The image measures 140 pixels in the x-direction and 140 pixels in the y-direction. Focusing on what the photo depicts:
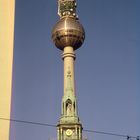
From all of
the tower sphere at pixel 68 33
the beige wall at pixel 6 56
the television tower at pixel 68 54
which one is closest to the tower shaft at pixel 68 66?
the television tower at pixel 68 54

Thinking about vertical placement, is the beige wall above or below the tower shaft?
below

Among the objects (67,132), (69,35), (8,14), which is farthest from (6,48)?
(69,35)

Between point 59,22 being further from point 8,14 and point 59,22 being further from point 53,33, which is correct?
point 8,14

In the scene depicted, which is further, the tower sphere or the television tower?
the tower sphere

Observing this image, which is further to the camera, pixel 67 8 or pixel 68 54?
pixel 67 8

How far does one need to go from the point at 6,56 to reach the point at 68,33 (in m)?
27.4

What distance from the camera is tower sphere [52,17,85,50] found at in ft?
150

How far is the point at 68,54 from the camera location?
44.0m

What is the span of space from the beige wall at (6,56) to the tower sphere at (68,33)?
26.6 meters

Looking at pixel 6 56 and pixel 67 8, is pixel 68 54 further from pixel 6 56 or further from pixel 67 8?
pixel 6 56

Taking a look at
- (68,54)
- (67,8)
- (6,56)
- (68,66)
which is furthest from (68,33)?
(6,56)

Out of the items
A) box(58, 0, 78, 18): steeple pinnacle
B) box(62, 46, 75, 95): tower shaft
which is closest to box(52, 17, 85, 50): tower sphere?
box(58, 0, 78, 18): steeple pinnacle

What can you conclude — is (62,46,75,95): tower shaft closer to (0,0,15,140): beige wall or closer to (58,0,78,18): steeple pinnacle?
(58,0,78,18): steeple pinnacle

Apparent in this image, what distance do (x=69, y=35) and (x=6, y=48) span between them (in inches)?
1073
